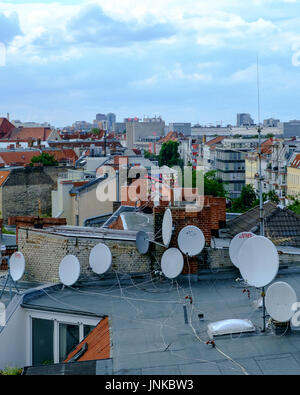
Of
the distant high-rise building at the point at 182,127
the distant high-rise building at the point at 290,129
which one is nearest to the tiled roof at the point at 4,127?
the distant high-rise building at the point at 290,129

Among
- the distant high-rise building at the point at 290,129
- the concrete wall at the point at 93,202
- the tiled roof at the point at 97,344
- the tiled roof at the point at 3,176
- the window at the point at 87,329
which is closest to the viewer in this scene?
the tiled roof at the point at 97,344

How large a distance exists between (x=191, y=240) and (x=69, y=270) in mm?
2382

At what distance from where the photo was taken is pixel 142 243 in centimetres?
1262

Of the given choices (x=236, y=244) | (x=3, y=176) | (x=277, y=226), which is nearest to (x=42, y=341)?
(x=236, y=244)

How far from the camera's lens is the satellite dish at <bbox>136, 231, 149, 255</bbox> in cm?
1255

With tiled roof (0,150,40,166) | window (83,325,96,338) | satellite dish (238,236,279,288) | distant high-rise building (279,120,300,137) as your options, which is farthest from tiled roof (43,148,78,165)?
distant high-rise building (279,120,300,137)

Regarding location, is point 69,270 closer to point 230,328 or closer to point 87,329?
point 87,329

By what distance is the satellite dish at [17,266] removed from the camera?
1310 centimetres

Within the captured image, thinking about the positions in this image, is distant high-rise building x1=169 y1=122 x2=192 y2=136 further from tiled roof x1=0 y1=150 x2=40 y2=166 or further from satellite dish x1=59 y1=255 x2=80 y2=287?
satellite dish x1=59 y1=255 x2=80 y2=287

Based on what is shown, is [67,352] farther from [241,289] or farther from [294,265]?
[294,265]

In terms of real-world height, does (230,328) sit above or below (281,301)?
below

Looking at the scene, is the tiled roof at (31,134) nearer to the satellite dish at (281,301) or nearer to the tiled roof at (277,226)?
the tiled roof at (277,226)

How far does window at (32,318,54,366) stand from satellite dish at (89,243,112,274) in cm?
162

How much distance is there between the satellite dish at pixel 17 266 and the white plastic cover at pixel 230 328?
17.3 ft
